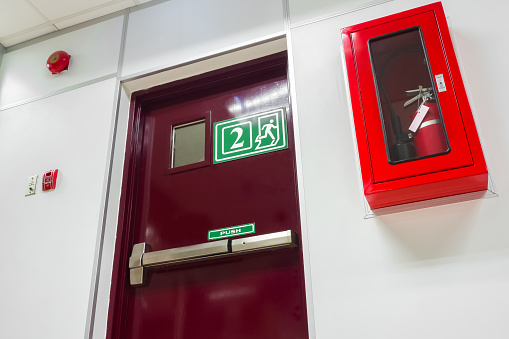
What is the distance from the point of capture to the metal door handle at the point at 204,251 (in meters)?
1.84

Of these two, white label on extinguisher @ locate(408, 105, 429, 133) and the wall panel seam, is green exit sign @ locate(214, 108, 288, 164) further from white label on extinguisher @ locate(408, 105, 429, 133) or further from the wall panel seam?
the wall panel seam

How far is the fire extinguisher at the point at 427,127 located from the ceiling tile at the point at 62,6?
1.81 meters

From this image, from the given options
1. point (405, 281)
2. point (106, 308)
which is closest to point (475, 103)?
point (405, 281)

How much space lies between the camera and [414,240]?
1.58m

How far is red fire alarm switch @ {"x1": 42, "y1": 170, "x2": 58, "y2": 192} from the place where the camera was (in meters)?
2.27

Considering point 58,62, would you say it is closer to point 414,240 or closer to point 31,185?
point 31,185

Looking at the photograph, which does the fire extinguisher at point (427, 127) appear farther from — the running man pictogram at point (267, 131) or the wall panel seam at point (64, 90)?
the wall panel seam at point (64, 90)

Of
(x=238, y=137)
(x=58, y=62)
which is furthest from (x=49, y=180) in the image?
(x=238, y=137)

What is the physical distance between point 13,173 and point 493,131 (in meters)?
2.22

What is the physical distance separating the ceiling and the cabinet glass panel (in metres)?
1.45

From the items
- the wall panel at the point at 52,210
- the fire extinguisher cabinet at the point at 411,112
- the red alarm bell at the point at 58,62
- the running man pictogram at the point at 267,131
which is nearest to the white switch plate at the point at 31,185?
the wall panel at the point at 52,210

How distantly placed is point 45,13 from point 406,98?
2.06 metres

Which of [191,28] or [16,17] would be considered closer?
[191,28]

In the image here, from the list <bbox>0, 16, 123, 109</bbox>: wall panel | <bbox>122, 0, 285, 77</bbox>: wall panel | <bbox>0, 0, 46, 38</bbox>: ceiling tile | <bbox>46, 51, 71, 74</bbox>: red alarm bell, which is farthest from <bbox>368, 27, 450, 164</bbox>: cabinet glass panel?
<bbox>0, 0, 46, 38</bbox>: ceiling tile
